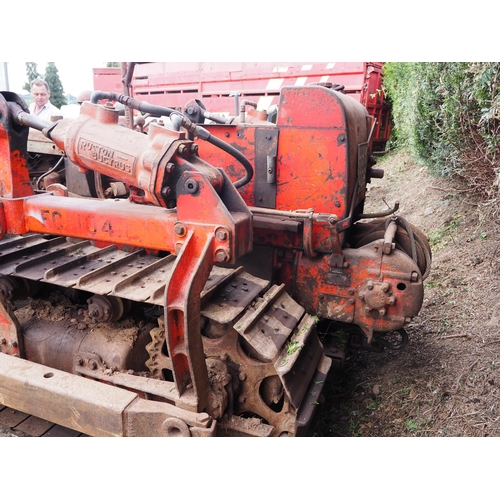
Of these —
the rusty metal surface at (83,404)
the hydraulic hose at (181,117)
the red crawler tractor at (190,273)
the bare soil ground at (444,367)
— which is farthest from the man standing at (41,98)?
the bare soil ground at (444,367)

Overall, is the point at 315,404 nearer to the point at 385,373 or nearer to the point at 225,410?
the point at 225,410

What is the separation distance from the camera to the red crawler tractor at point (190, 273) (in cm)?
212

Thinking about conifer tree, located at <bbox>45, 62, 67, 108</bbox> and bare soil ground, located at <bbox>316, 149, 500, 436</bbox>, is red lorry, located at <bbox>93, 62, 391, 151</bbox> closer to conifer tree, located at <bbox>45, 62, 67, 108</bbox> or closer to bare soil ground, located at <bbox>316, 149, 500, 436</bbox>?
bare soil ground, located at <bbox>316, 149, 500, 436</bbox>

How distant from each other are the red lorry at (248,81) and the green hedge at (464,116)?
8.50 feet

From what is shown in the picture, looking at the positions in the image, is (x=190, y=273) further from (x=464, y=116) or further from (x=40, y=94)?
(x=40, y=94)

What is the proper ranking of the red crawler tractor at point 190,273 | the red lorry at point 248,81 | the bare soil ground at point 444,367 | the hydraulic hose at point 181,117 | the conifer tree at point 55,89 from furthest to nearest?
the conifer tree at point 55,89 → the red lorry at point 248,81 → the bare soil ground at point 444,367 → the hydraulic hose at point 181,117 → the red crawler tractor at point 190,273

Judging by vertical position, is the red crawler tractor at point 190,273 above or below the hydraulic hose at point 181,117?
below

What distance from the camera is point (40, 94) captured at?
555 centimetres

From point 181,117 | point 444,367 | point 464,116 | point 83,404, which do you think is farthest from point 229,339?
point 464,116

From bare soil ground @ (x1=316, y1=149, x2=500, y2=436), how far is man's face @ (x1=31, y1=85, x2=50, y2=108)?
15.4 ft

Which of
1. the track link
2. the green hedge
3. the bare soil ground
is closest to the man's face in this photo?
the track link

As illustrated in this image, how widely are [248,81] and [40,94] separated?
190 inches

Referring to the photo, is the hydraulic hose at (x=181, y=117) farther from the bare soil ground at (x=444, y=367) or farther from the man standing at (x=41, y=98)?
the man standing at (x=41, y=98)

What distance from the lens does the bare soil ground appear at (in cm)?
301
